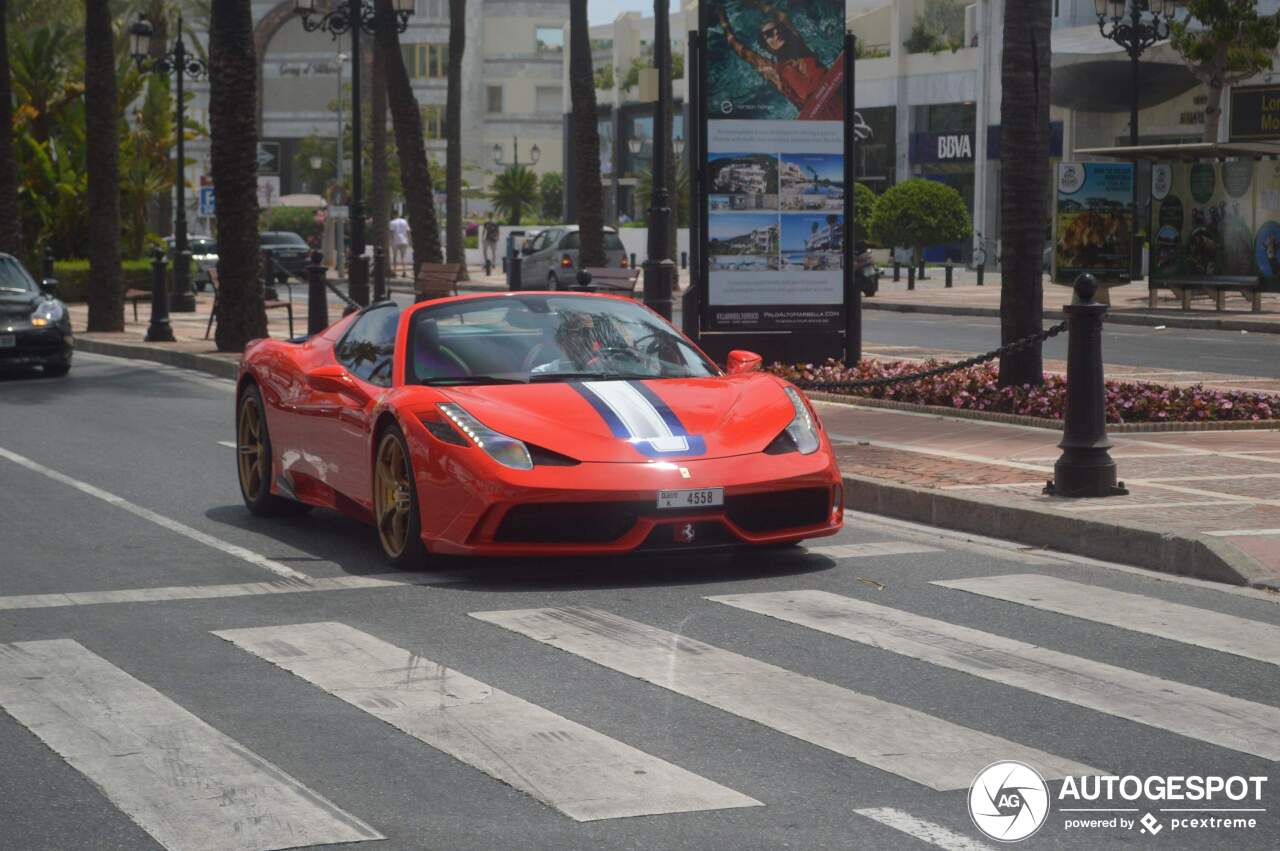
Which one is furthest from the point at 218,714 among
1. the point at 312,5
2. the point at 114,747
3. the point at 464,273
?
the point at 464,273

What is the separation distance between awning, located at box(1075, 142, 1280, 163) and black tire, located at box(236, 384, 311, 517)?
2535cm

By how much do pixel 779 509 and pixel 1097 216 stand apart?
28.0 metres

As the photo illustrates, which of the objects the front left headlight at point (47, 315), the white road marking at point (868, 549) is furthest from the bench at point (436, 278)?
the white road marking at point (868, 549)

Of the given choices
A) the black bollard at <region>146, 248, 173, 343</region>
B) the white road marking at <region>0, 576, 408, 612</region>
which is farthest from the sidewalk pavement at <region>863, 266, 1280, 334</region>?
the white road marking at <region>0, 576, 408, 612</region>

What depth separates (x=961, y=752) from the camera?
5.85 metres

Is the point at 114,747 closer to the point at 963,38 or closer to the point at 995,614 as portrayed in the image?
the point at 995,614

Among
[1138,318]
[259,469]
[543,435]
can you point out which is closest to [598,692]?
[543,435]

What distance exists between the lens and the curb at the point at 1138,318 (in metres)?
30.2

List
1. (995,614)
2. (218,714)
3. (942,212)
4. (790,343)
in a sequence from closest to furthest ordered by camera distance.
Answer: (218,714) → (995,614) → (790,343) → (942,212)

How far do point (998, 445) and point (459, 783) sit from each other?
8.41 m

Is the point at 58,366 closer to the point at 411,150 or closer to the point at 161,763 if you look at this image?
the point at 161,763

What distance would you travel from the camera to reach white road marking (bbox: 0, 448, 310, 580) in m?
9.38

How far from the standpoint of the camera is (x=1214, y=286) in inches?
1341

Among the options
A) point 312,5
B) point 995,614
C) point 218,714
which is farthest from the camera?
point 312,5
